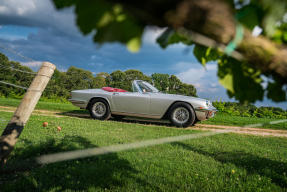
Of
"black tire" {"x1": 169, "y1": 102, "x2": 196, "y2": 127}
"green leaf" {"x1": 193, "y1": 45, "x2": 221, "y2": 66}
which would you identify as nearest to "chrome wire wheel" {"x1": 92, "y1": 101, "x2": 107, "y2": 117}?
"black tire" {"x1": 169, "y1": 102, "x2": 196, "y2": 127}

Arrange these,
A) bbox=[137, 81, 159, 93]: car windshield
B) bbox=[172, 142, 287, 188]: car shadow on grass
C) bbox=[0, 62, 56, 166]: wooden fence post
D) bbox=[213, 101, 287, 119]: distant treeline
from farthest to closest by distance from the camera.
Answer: bbox=[213, 101, 287, 119]: distant treeline → bbox=[137, 81, 159, 93]: car windshield → bbox=[172, 142, 287, 188]: car shadow on grass → bbox=[0, 62, 56, 166]: wooden fence post

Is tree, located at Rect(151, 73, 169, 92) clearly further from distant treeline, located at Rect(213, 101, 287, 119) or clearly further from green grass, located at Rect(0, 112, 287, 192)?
green grass, located at Rect(0, 112, 287, 192)

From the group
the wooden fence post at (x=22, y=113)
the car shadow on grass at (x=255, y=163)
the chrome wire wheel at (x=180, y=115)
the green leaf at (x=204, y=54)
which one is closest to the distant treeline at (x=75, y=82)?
the chrome wire wheel at (x=180, y=115)

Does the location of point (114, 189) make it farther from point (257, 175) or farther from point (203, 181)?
point (257, 175)

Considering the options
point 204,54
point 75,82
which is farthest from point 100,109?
point 75,82

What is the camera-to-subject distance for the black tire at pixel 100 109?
7008mm

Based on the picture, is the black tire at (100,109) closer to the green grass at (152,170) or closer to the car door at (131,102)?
the car door at (131,102)

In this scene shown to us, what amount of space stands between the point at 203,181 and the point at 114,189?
1.06m

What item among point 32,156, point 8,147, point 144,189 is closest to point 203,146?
point 144,189

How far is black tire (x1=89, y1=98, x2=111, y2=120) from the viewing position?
276 inches

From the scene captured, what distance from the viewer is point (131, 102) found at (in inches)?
267

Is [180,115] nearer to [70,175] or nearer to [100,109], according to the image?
[100,109]

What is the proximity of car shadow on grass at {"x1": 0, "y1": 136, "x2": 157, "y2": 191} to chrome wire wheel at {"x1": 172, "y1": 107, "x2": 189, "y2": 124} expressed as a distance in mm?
3418

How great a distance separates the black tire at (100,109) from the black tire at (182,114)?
83.9 inches
